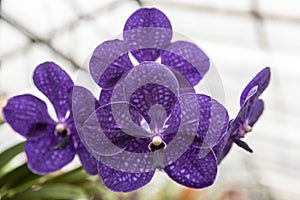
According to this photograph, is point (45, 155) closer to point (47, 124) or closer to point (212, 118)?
point (47, 124)

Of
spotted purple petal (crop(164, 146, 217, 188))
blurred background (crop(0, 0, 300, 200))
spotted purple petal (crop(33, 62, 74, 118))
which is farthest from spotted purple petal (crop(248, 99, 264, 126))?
blurred background (crop(0, 0, 300, 200))

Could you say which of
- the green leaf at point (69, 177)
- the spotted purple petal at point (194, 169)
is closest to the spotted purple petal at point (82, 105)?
the spotted purple petal at point (194, 169)

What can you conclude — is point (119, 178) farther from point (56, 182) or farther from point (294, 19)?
point (294, 19)

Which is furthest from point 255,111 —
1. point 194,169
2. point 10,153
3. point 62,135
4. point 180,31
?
point 180,31

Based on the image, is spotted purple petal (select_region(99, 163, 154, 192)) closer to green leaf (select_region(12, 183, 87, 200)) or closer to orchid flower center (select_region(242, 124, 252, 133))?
orchid flower center (select_region(242, 124, 252, 133))

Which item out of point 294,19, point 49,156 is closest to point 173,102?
point 49,156

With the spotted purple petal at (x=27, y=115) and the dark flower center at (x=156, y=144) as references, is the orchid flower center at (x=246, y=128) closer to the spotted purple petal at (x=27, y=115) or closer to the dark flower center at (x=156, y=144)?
the dark flower center at (x=156, y=144)

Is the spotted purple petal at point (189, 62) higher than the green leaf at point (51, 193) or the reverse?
higher
